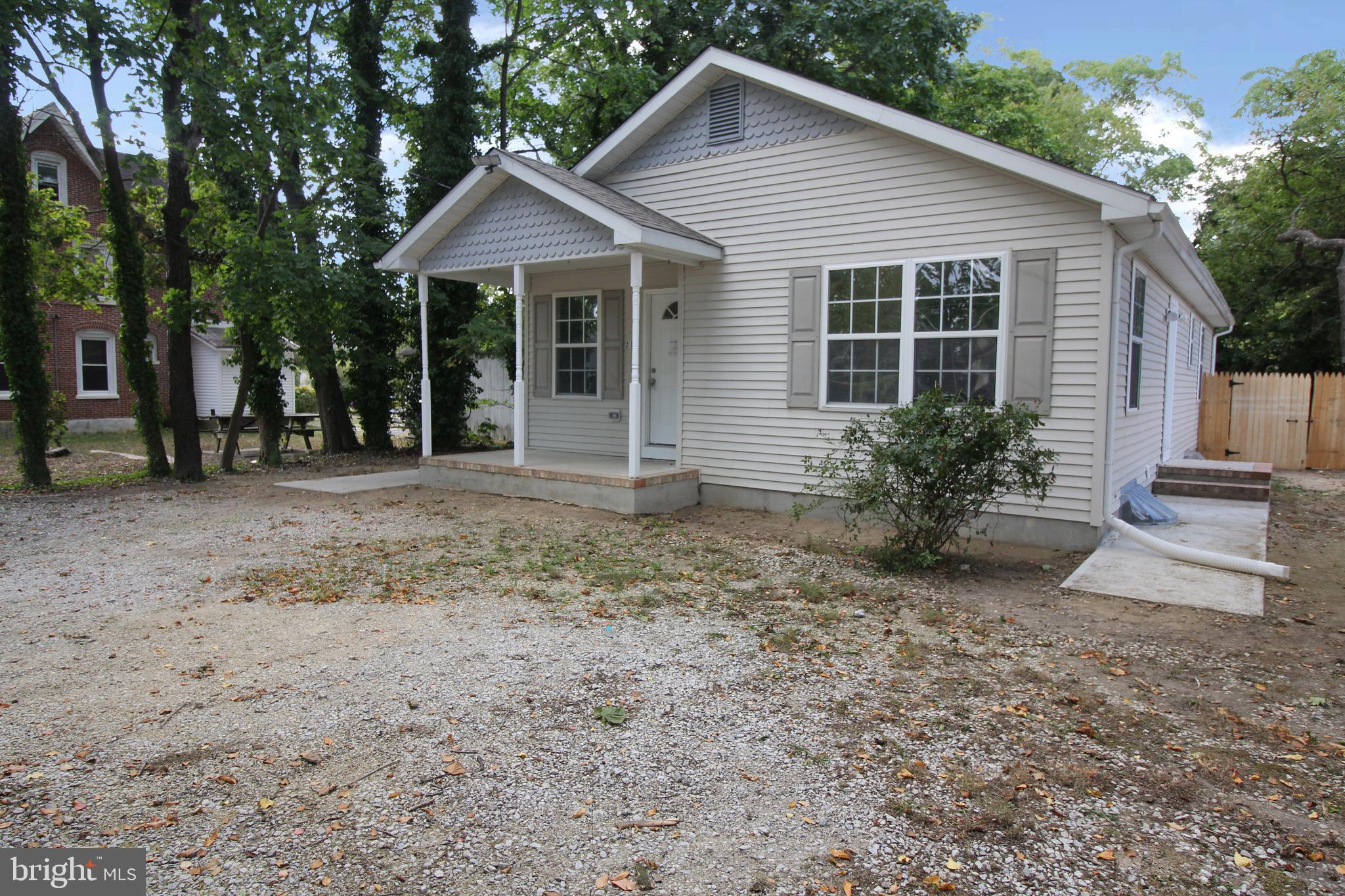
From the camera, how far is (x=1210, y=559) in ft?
20.9

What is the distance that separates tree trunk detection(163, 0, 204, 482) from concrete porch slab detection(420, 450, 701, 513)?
3.73m

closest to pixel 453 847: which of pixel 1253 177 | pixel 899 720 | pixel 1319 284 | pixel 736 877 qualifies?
pixel 736 877

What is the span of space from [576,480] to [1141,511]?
19.6ft

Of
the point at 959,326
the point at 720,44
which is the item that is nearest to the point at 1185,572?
the point at 959,326

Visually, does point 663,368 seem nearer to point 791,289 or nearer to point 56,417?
point 791,289

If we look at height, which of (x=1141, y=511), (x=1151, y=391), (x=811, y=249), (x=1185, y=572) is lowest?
(x=1185, y=572)

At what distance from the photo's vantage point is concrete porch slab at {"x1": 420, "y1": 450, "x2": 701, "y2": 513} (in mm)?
8633

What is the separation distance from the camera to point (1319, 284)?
66.6ft

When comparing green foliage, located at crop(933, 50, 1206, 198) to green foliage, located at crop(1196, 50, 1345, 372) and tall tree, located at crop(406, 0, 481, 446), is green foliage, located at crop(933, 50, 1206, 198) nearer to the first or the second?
green foliage, located at crop(1196, 50, 1345, 372)

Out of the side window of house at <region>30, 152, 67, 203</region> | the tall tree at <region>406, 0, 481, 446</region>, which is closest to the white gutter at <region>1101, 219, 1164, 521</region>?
the tall tree at <region>406, 0, 481, 446</region>

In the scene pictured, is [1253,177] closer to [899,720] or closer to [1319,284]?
[1319,284]

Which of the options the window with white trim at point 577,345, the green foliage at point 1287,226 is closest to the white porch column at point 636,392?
the window with white trim at point 577,345

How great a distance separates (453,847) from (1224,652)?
437 centimetres

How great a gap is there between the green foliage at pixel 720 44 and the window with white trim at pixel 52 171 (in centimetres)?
1251
